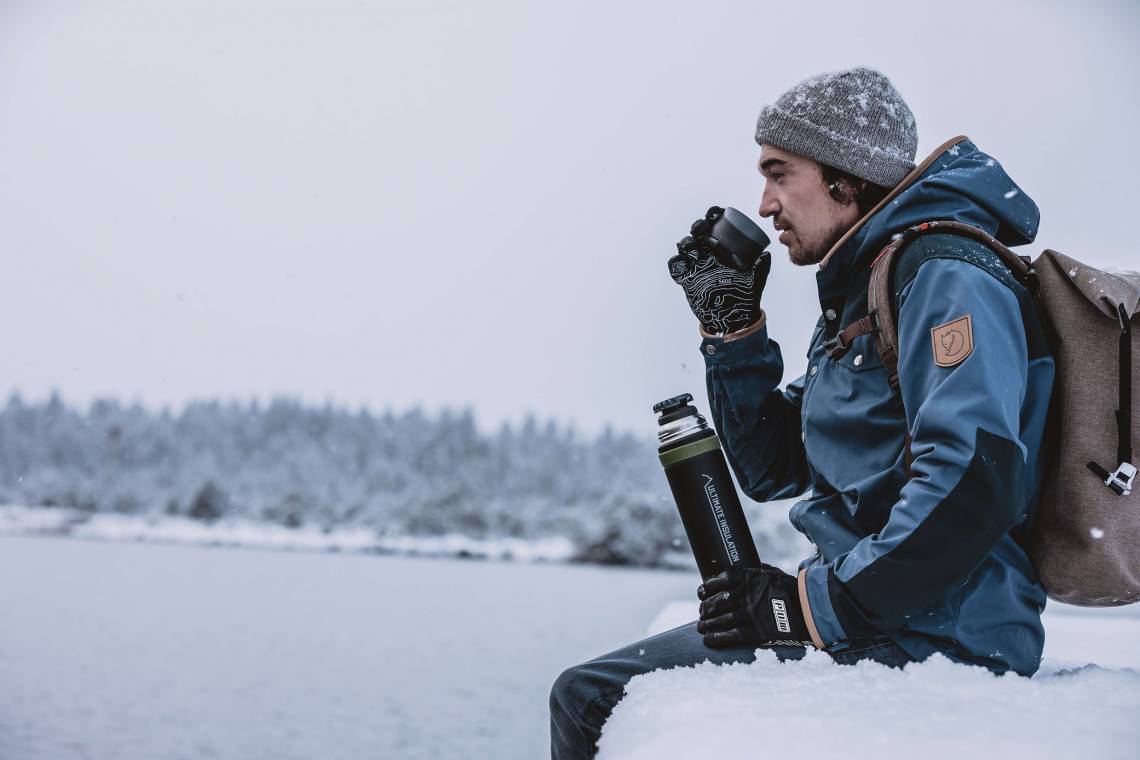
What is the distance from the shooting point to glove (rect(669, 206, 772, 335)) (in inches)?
95.4

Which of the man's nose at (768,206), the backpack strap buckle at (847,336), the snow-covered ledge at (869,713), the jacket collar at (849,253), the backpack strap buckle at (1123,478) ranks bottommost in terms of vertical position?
the snow-covered ledge at (869,713)

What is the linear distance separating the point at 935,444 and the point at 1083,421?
1.15 ft

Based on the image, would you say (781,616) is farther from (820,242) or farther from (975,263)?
(820,242)

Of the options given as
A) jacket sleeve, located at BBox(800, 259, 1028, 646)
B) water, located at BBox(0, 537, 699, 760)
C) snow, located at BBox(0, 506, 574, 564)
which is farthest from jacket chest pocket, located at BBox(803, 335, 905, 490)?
snow, located at BBox(0, 506, 574, 564)

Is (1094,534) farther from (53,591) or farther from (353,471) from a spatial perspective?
(353,471)

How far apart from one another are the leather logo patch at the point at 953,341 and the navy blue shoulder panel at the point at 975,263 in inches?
5.9

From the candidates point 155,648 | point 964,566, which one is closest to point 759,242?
point 964,566

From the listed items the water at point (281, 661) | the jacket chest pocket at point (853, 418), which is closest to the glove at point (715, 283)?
the jacket chest pocket at point (853, 418)

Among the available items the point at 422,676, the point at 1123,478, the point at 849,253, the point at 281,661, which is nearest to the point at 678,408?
the point at 849,253

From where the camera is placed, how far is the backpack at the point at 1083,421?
172 centimetres

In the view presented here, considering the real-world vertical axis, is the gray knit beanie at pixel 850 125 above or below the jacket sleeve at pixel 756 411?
above

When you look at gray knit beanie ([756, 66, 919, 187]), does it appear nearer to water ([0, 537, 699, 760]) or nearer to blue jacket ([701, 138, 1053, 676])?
blue jacket ([701, 138, 1053, 676])

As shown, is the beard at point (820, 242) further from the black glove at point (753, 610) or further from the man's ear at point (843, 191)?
the black glove at point (753, 610)

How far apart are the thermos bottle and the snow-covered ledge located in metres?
0.28
